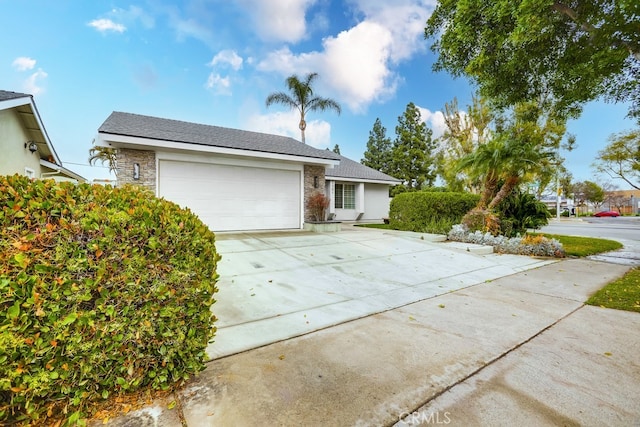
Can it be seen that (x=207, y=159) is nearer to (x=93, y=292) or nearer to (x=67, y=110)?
(x=93, y=292)

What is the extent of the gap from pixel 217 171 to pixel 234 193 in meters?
0.94

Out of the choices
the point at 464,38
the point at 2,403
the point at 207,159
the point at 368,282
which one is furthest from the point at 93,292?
the point at 207,159

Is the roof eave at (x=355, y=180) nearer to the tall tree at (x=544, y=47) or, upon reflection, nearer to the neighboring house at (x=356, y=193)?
the neighboring house at (x=356, y=193)

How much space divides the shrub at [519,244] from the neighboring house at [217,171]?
6.02m

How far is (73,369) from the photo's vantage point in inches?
66.2

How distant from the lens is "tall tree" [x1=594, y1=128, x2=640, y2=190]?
2169cm

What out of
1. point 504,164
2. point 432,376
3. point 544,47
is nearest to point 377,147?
point 504,164

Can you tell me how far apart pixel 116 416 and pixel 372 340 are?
7.13ft

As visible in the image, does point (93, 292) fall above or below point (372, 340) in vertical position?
above

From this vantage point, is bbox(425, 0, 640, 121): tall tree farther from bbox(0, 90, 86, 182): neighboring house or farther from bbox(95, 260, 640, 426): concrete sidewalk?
bbox(0, 90, 86, 182): neighboring house

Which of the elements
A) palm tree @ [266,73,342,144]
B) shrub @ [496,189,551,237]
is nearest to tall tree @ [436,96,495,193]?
palm tree @ [266,73,342,144]

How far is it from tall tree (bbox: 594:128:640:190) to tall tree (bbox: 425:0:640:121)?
72.5 ft

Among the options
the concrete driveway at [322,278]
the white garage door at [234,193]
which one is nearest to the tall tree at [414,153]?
the white garage door at [234,193]

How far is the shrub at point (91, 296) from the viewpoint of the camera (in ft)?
5.10
